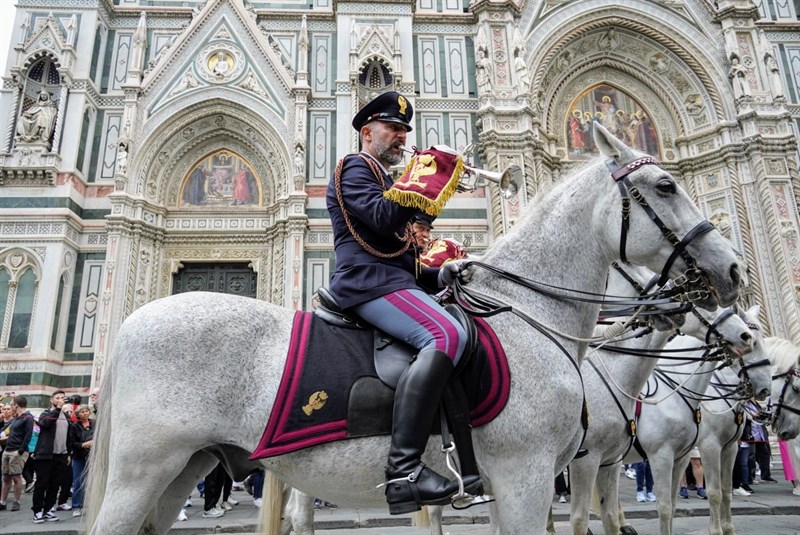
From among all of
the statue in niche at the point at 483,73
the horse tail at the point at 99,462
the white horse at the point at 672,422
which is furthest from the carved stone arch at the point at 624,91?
the horse tail at the point at 99,462

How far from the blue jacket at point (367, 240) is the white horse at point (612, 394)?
294 centimetres

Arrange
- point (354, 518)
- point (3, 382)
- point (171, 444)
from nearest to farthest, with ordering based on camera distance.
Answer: point (171, 444)
point (354, 518)
point (3, 382)

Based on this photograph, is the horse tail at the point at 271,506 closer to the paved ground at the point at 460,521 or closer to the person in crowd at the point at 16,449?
the paved ground at the point at 460,521

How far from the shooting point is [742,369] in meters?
5.99

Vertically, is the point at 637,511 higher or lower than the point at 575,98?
lower

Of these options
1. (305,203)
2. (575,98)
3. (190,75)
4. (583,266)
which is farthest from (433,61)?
(583,266)

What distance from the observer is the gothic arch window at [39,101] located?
16.9 meters

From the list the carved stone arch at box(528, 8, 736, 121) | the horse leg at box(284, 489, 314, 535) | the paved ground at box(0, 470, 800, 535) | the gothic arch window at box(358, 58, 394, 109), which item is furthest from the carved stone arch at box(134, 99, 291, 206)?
the horse leg at box(284, 489, 314, 535)

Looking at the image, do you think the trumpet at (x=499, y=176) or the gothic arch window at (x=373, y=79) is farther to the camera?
the gothic arch window at (x=373, y=79)

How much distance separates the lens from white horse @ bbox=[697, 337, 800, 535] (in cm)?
638

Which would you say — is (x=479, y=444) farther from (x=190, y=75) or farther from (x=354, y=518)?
(x=190, y=75)

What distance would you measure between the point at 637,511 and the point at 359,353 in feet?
26.2

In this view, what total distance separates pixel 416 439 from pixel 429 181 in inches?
46.2

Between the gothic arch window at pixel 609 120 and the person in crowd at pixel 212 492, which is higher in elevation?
the gothic arch window at pixel 609 120
